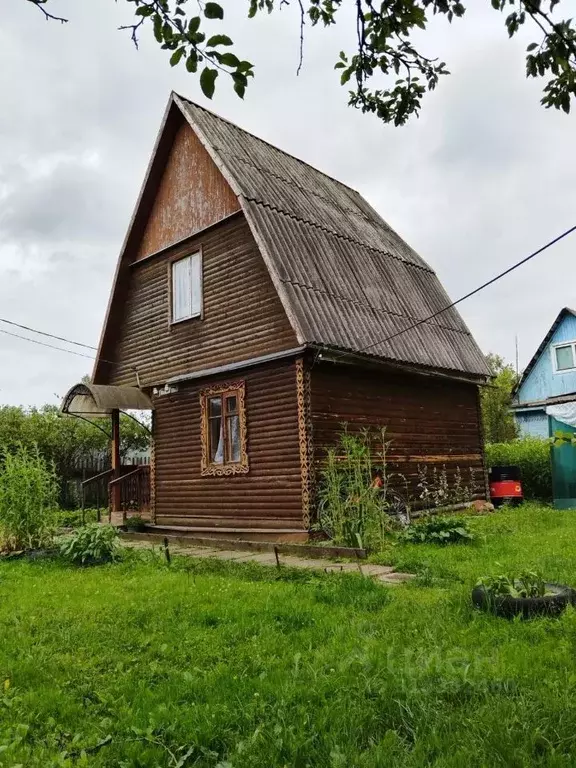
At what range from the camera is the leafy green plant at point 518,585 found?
15.5 feet

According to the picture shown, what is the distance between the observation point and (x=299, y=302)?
10727 mm

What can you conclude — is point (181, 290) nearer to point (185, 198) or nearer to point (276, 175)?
point (185, 198)

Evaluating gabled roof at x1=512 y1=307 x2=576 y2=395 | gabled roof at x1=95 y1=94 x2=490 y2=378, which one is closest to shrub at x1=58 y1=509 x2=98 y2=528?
gabled roof at x1=95 y1=94 x2=490 y2=378

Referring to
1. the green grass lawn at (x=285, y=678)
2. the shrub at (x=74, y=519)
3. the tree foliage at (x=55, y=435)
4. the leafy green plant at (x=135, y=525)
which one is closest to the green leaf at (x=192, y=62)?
the green grass lawn at (x=285, y=678)

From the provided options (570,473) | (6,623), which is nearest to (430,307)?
(570,473)

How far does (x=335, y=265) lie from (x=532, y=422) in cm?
1868

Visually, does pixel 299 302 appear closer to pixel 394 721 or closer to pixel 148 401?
pixel 148 401

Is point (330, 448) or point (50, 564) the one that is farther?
point (330, 448)

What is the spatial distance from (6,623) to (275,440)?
630cm

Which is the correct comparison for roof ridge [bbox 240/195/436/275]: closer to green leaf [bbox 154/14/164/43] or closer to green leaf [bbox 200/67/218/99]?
green leaf [bbox 154/14/164/43]

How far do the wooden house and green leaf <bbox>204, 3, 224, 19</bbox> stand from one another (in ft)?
25.6

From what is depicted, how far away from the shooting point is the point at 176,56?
259cm

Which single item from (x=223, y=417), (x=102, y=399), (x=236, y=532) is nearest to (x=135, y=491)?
(x=102, y=399)

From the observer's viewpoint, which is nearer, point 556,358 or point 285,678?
point 285,678
